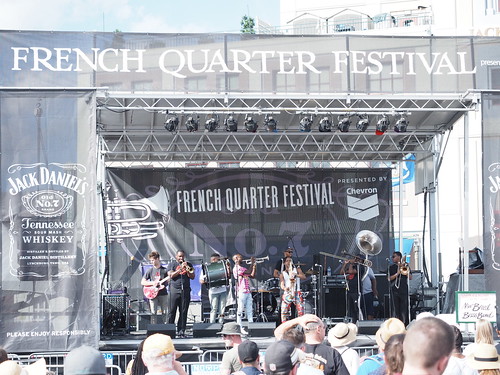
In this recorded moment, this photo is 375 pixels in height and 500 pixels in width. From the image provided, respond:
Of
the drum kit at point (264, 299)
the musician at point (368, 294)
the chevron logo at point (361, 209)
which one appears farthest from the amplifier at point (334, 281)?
the chevron logo at point (361, 209)

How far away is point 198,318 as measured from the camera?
18453 millimetres

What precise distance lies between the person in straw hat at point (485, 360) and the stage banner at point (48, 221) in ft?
22.9

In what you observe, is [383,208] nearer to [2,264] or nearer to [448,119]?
[448,119]

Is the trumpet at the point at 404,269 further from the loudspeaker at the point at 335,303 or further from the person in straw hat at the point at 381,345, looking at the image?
the person in straw hat at the point at 381,345

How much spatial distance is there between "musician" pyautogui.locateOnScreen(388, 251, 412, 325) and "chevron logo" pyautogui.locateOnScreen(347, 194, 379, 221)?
286 cm

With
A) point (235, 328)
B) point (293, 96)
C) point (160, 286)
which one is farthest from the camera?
point (160, 286)

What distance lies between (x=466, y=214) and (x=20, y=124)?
736 centimetres

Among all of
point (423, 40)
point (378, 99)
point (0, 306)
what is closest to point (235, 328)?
point (0, 306)

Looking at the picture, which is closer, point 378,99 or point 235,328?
point 235,328

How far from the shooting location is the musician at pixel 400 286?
1582 centimetres

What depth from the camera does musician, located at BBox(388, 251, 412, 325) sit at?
15820 mm

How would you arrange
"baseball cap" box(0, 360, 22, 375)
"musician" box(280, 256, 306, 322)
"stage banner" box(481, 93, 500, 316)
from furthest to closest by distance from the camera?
"musician" box(280, 256, 306, 322) < "stage banner" box(481, 93, 500, 316) < "baseball cap" box(0, 360, 22, 375)

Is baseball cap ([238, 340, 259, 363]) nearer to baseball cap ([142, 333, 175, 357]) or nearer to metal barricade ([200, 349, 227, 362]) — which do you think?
baseball cap ([142, 333, 175, 357])

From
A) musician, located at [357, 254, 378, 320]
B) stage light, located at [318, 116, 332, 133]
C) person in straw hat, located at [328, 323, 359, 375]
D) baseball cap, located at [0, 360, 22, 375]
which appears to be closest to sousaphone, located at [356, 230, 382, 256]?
musician, located at [357, 254, 378, 320]
